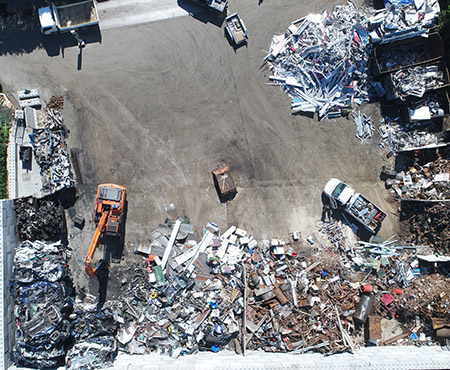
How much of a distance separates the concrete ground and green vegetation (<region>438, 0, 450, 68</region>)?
4515mm

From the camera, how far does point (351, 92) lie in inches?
750

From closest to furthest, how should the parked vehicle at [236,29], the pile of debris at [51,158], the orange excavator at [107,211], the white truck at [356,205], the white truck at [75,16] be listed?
the orange excavator at [107,211] → the pile of debris at [51,158] → the white truck at [356,205] → the white truck at [75,16] → the parked vehicle at [236,29]

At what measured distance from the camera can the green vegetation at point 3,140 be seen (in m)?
18.3

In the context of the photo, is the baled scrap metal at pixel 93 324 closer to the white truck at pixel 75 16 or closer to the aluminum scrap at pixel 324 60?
the aluminum scrap at pixel 324 60

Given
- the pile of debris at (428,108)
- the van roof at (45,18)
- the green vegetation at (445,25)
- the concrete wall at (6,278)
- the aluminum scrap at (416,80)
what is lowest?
the concrete wall at (6,278)

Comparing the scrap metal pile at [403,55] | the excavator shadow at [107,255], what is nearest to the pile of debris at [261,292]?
the excavator shadow at [107,255]

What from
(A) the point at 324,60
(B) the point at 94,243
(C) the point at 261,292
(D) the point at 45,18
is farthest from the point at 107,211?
(A) the point at 324,60

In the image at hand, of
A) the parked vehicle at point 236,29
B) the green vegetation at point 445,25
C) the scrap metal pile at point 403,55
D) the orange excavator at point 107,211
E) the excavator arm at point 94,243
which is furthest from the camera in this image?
the parked vehicle at point 236,29

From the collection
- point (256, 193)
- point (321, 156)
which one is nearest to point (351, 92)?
point (321, 156)

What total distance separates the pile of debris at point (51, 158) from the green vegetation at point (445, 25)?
20.5 meters

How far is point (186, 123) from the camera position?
1902 cm

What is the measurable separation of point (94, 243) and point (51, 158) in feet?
16.8

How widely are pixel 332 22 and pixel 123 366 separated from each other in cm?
2069

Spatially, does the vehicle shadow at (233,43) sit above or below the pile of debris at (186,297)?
above
